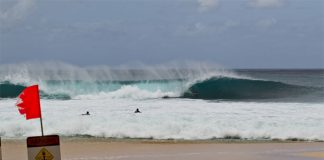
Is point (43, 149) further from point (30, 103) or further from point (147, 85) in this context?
point (147, 85)

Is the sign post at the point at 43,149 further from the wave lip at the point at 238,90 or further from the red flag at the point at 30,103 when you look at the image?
the wave lip at the point at 238,90

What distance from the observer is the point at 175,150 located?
518 inches

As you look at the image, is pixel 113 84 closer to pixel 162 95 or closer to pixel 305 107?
pixel 162 95

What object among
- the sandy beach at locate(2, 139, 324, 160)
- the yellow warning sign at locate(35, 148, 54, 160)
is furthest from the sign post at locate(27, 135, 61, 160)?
the sandy beach at locate(2, 139, 324, 160)

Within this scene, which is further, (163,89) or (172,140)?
(163,89)

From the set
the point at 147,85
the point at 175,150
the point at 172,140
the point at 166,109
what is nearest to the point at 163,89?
the point at 147,85

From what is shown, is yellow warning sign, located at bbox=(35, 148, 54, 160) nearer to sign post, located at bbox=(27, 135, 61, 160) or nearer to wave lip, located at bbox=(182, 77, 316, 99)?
sign post, located at bbox=(27, 135, 61, 160)

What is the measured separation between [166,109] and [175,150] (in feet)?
28.5

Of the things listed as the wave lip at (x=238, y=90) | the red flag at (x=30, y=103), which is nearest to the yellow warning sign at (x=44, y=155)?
the red flag at (x=30, y=103)

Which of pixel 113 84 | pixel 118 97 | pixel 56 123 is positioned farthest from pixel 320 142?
pixel 113 84

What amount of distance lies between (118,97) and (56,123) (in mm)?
11459

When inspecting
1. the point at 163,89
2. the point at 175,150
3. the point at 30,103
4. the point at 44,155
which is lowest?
the point at 175,150

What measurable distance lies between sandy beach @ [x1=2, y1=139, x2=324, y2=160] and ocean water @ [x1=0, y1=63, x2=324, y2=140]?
1.82 metres

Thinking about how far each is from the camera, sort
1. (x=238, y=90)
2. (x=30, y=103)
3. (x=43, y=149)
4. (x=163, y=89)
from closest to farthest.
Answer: (x=43, y=149)
(x=30, y=103)
(x=163, y=89)
(x=238, y=90)
